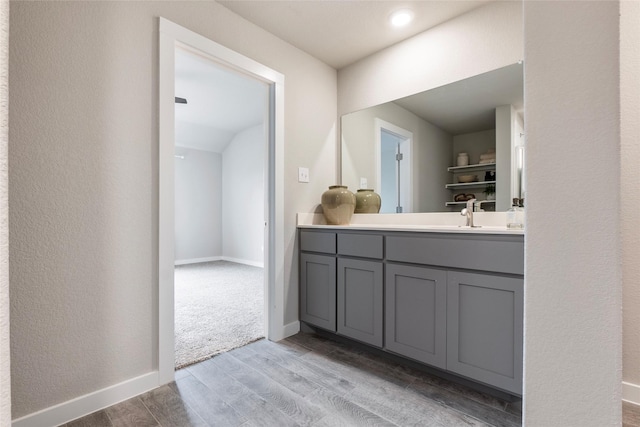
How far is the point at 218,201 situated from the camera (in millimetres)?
6141

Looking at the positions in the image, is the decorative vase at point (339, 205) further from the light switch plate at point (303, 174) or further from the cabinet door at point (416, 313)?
the cabinet door at point (416, 313)

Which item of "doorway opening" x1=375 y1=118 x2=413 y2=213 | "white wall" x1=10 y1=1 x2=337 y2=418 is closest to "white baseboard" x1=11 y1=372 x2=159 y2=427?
"white wall" x1=10 y1=1 x2=337 y2=418

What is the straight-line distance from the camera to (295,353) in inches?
79.6

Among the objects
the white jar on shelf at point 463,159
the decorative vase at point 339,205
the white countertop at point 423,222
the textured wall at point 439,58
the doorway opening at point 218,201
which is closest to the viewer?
the white countertop at point 423,222

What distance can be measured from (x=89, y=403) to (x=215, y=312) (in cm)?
142

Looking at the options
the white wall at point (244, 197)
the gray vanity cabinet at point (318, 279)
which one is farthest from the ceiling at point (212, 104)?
the gray vanity cabinet at point (318, 279)

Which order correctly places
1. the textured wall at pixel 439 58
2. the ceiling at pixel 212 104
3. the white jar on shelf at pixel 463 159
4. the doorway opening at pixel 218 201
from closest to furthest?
the textured wall at pixel 439 58 → the white jar on shelf at pixel 463 159 → the doorway opening at pixel 218 201 → the ceiling at pixel 212 104

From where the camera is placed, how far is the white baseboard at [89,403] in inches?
49.9

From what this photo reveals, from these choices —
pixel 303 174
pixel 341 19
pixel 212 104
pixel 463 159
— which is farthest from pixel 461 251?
pixel 212 104

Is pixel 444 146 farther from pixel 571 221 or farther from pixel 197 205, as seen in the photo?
pixel 197 205

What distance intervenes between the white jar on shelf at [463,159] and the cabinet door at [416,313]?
89 cm

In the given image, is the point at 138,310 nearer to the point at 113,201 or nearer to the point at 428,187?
the point at 113,201

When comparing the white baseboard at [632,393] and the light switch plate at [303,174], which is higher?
the light switch plate at [303,174]

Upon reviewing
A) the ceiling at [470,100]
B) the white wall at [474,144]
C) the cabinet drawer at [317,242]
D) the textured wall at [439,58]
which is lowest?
the cabinet drawer at [317,242]
